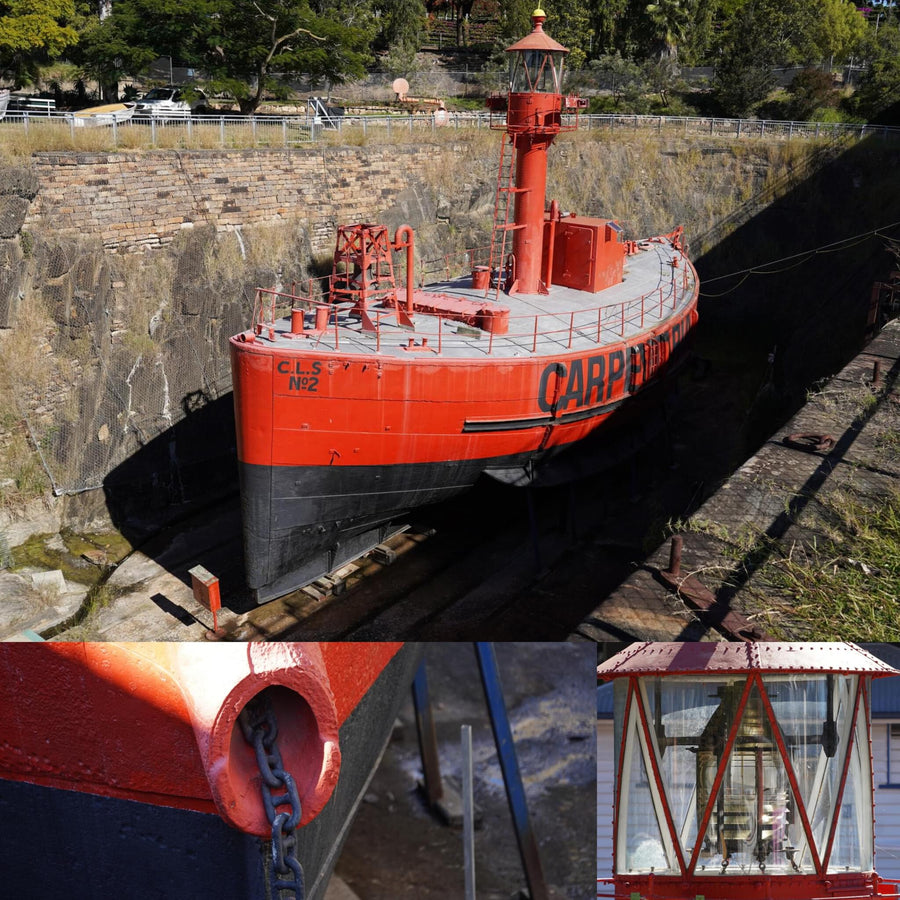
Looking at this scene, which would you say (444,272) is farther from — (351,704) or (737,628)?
(351,704)

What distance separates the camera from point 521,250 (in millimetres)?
16359

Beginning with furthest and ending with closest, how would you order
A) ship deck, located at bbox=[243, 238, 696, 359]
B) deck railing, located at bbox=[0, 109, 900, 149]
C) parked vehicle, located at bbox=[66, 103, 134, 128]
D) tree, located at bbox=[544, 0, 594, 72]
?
tree, located at bbox=[544, 0, 594, 72], parked vehicle, located at bbox=[66, 103, 134, 128], deck railing, located at bbox=[0, 109, 900, 149], ship deck, located at bbox=[243, 238, 696, 359]

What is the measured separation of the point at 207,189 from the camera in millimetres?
17844

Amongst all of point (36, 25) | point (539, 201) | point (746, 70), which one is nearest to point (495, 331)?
point (539, 201)

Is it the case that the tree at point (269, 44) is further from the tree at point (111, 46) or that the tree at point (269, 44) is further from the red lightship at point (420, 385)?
the red lightship at point (420, 385)

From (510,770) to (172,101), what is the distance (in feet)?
79.1

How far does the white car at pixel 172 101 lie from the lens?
23.8m

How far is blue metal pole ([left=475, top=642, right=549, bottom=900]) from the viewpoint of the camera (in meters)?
4.68

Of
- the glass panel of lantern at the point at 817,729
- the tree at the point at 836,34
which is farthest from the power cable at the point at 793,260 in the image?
the glass panel of lantern at the point at 817,729

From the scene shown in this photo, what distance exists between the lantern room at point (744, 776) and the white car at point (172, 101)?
22.5m

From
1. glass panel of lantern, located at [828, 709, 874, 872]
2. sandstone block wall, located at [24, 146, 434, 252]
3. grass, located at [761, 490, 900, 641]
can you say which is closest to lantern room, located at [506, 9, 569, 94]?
sandstone block wall, located at [24, 146, 434, 252]

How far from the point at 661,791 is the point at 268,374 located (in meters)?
8.03

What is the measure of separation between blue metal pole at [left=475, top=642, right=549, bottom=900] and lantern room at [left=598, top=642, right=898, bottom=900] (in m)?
0.43

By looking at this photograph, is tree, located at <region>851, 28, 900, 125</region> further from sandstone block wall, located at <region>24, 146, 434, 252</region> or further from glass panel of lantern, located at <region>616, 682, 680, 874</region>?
glass panel of lantern, located at <region>616, 682, 680, 874</region>
